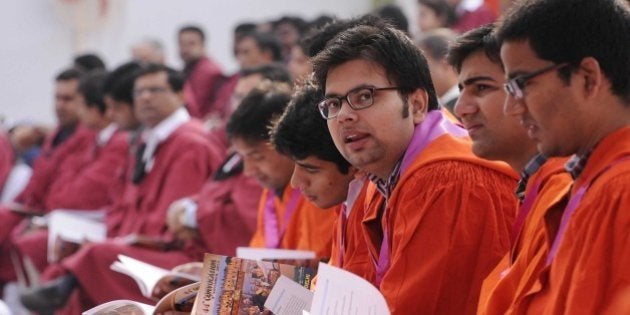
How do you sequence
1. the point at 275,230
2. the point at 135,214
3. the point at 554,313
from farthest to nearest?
1. the point at 135,214
2. the point at 275,230
3. the point at 554,313

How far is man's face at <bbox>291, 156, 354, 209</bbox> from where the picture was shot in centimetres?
287

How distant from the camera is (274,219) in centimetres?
357

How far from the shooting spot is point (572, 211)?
1.85 metres

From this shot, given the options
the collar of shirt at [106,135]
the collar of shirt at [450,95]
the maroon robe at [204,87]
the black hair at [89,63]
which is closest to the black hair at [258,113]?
the collar of shirt at [450,95]

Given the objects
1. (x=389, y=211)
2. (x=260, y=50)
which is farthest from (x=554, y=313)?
(x=260, y=50)

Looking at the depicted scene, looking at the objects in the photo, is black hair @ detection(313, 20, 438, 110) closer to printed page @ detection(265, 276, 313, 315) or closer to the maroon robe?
printed page @ detection(265, 276, 313, 315)

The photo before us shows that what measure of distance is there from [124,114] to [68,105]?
3.93 feet

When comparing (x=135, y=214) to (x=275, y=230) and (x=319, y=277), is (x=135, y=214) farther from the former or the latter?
(x=319, y=277)

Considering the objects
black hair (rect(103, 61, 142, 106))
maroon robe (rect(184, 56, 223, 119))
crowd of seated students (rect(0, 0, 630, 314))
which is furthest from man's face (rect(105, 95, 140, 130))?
maroon robe (rect(184, 56, 223, 119))

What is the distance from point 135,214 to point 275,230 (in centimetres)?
177

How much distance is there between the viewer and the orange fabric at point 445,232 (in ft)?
7.48

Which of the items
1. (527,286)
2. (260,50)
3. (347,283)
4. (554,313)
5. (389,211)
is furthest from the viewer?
(260,50)

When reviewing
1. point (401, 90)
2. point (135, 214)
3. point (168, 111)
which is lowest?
point (135, 214)

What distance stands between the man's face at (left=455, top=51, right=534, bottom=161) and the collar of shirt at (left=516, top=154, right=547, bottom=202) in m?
0.07
